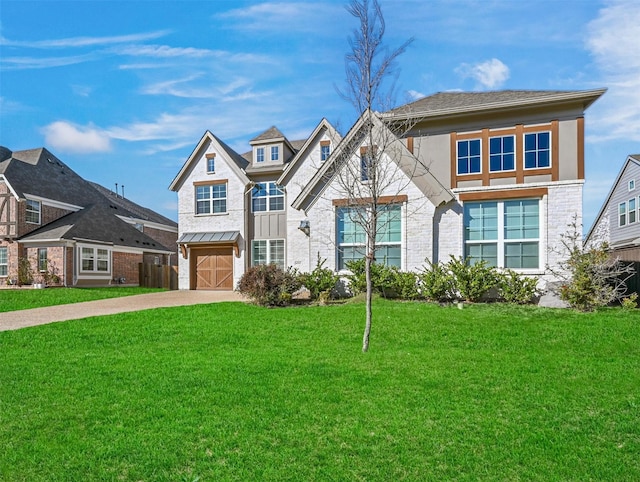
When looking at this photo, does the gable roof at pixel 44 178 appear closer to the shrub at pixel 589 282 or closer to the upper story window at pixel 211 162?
the upper story window at pixel 211 162

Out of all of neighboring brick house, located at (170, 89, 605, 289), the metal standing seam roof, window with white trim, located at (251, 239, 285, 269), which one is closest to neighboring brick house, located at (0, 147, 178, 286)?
the metal standing seam roof

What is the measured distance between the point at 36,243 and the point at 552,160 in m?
27.2

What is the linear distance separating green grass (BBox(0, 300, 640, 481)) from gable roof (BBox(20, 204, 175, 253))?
16722 millimetres

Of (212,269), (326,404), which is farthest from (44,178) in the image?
(326,404)

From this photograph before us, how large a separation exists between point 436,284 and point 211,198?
1348cm

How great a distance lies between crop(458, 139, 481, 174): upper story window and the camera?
15.0 metres

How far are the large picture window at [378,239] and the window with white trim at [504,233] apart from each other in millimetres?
2547

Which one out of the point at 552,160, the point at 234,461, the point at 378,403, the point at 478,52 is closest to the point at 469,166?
the point at 552,160

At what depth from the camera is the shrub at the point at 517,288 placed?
13.0 m

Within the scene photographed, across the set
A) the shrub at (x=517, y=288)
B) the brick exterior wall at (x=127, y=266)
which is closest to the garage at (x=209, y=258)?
the brick exterior wall at (x=127, y=266)

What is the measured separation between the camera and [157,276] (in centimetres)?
2766

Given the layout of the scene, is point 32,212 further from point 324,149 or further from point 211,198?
point 324,149

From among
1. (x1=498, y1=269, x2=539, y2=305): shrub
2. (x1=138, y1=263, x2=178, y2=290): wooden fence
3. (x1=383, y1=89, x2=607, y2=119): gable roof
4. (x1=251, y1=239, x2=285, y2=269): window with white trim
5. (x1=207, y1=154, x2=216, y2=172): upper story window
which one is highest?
(x1=383, y1=89, x2=607, y2=119): gable roof

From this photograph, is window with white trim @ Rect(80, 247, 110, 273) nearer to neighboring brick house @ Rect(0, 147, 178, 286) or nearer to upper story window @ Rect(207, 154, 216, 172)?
neighboring brick house @ Rect(0, 147, 178, 286)
